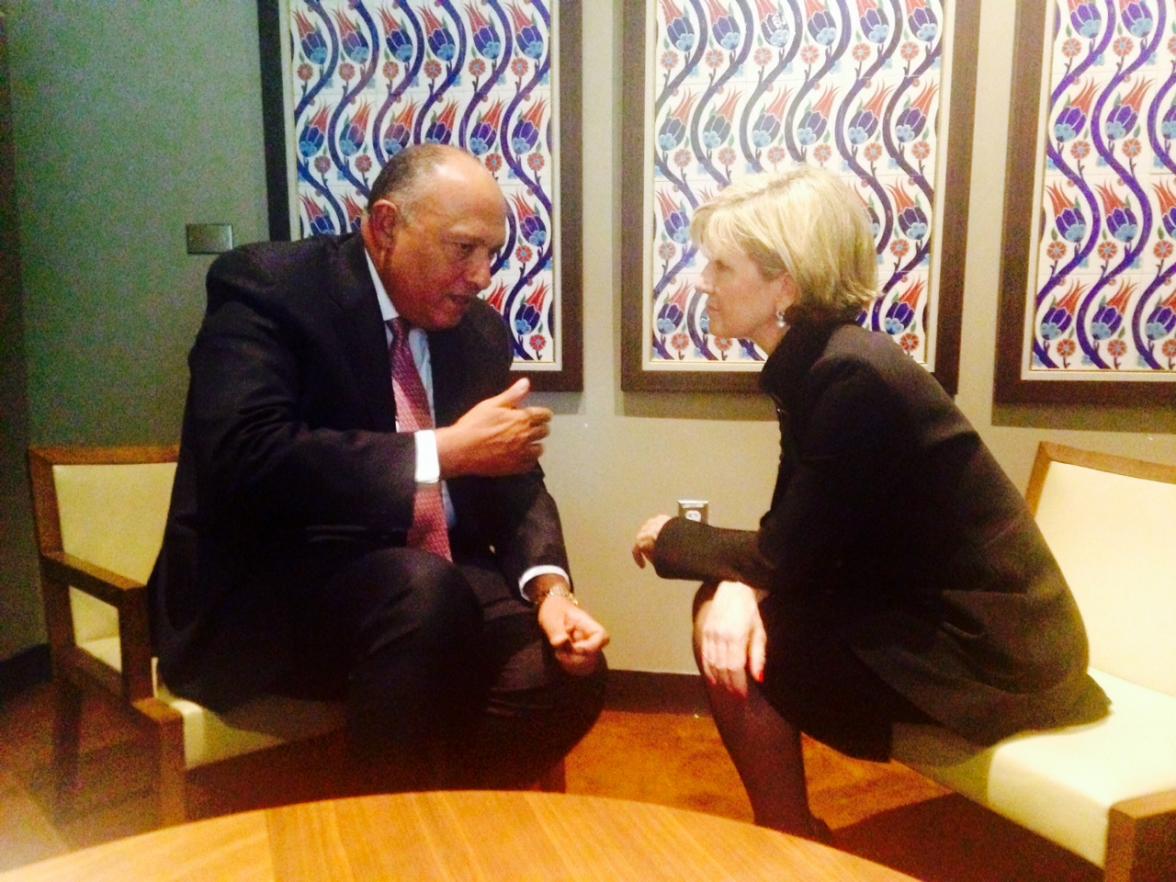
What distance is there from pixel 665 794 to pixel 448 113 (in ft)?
5.70

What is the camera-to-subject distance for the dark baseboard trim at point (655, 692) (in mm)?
2406

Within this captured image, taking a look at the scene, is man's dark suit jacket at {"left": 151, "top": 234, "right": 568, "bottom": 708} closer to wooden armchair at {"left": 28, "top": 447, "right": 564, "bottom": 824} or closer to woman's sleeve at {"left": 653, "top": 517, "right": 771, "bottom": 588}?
wooden armchair at {"left": 28, "top": 447, "right": 564, "bottom": 824}

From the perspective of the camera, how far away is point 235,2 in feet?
7.39

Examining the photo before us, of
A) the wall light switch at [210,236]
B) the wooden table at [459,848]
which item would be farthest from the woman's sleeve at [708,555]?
the wall light switch at [210,236]

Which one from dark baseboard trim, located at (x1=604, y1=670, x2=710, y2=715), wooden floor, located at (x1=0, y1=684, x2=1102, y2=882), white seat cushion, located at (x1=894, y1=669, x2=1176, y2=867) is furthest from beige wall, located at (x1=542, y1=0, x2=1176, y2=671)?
white seat cushion, located at (x1=894, y1=669, x2=1176, y2=867)

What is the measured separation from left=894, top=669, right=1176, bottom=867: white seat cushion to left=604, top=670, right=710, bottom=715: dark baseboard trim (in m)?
1.06

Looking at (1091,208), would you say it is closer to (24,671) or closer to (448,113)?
(448,113)

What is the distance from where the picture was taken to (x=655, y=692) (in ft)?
7.94

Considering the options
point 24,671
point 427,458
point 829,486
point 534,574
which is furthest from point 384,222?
point 24,671

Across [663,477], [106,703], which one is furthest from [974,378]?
[106,703]

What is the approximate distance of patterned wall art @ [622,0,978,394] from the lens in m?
2.09

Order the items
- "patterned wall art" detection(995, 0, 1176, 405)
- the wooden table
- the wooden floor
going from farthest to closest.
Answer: "patterned wall art" detection(995, 0, 1176, 405) → the wooden floor → the wooden table

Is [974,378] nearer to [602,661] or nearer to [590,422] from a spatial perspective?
[590,422]

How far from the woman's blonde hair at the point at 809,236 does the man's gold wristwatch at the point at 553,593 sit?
0.65 metres
